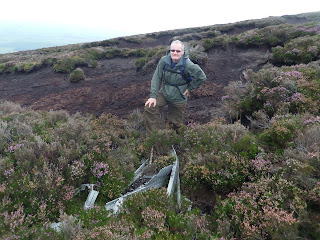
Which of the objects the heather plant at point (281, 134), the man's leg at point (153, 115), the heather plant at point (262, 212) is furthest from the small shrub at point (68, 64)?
the heather plant at point (262, 212)

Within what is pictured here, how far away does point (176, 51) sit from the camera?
4.39 meters

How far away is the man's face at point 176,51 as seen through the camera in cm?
436

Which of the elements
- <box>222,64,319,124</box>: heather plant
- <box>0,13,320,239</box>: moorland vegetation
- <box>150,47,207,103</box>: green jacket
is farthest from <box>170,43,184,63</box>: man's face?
<box>222,64,319,124</box>: heather plant

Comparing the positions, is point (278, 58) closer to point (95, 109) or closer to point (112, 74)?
point (95, 109)

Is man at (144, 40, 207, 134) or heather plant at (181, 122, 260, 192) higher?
man at (144, 40, 207, 134)

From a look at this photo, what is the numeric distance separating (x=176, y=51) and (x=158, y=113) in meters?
1.63

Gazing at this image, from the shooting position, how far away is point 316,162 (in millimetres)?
2695

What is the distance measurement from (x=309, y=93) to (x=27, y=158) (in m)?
6.32

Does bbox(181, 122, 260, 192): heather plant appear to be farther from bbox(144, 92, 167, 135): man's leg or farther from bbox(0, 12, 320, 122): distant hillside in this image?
bbox(0, 12, 320, 122): distant hillside

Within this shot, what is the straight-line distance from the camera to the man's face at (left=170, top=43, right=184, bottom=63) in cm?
436

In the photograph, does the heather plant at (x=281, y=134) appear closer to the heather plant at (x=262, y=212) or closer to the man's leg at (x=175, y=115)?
the heather plant at (x=262, y=212)

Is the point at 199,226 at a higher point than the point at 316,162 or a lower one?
lower

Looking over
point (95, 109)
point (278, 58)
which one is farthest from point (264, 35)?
point (95, 109)

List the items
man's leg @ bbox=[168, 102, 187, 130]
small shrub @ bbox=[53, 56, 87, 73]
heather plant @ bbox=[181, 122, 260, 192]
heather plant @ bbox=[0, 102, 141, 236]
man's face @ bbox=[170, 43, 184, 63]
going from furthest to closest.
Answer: small shrub @ bbox=[53, 56, 87, 73] < man's leg @ bbox=[168, 102, 187, 130] < man's face @ bbox=[170, 43, 184, 63] < heather plant @ bbox=[181, 122, 260, 192] < heather plant @ bbox=[0, 102, 141, 236]
